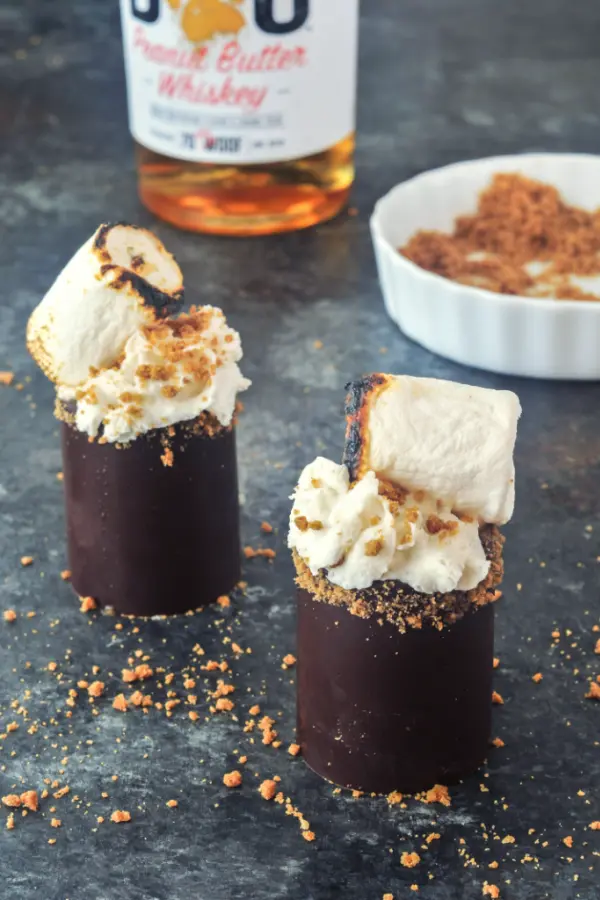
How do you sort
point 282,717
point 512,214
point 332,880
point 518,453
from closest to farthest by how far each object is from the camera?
1. point 332,880
2. point 282,717
3. point 518,453
4. point 512,214

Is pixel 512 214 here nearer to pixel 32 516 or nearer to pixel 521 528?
pixel 521 528

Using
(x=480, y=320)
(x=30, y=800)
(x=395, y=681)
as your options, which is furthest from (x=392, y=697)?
(x=480, y=320)

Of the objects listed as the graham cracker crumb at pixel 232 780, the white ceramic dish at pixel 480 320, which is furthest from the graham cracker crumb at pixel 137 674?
the white ceramic dish at pixel 480 320

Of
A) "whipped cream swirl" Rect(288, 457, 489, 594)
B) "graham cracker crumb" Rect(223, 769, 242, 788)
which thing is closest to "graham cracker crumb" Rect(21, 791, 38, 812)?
"graham cracker crumb" Rect(223, 769, 242, 788)

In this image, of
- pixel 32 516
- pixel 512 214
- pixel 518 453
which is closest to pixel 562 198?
pixel 512 214

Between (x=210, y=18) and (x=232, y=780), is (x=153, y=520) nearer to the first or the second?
(x=232, y=780)
